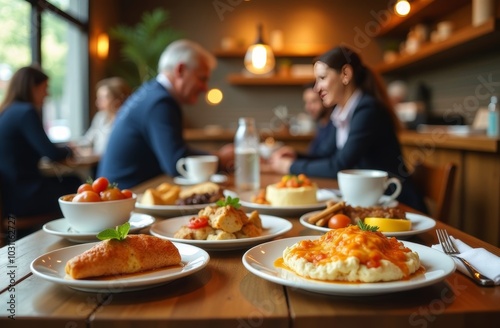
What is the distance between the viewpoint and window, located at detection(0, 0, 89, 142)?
425 cm

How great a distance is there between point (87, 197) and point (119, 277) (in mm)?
345

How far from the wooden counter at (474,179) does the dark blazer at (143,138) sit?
1.63m

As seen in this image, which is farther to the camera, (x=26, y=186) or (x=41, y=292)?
(x=26, y=186)

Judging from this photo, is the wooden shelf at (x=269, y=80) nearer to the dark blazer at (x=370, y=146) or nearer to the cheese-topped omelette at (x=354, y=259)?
the dark blazer at (x=370, y=146)

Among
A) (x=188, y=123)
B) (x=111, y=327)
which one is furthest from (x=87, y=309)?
(x=188, y=123)

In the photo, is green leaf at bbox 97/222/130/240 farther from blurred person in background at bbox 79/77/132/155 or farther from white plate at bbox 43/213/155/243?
blurred person in background at bbox 79/77/132/155

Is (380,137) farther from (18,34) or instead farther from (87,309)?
(18,34)

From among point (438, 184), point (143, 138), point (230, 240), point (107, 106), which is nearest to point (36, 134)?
point (143, 138)

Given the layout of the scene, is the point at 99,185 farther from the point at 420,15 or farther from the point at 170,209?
the point at 420,15

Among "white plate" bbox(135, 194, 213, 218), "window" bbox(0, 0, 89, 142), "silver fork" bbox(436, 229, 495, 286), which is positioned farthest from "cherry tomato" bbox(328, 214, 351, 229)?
"window" bbox(0, 0, 89, 142)

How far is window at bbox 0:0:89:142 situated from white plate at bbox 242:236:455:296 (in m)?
3.81

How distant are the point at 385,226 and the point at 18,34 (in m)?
4.26

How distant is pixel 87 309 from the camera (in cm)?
69

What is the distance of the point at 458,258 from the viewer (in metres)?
0.88
